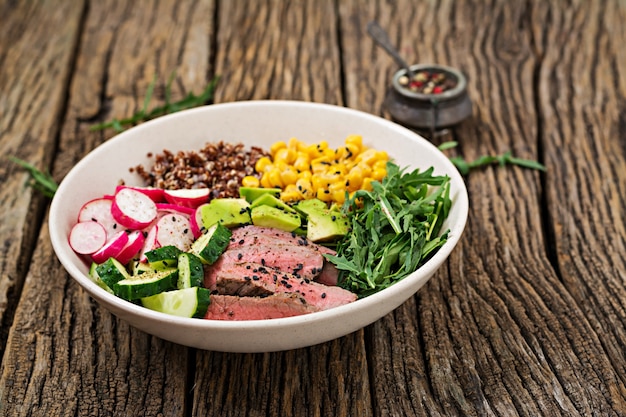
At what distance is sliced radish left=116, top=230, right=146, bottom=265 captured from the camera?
2.72 meters

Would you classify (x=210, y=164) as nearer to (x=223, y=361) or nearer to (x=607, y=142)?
(x=223, y=361)

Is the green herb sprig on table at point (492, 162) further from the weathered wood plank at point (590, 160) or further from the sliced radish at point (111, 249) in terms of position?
the sliced radish at point (111, 249)

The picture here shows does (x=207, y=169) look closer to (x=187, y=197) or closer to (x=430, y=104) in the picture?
(x=187, y=197)

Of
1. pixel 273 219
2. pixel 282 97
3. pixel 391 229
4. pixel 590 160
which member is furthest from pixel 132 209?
pixel 590 160

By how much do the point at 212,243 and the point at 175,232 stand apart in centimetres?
26

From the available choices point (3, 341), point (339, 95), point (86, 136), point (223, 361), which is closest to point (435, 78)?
point (339, 95)

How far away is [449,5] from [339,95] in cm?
Answer: 131

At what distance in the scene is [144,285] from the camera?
238cm

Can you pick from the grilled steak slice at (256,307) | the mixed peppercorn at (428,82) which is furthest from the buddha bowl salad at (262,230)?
the mixed peppercorn at (428,82)

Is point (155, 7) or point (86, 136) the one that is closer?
point (86, 136)

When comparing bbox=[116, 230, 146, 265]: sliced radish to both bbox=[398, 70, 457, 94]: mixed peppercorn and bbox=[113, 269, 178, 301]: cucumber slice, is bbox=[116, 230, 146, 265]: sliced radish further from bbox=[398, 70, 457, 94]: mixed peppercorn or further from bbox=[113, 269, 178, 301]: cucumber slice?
bbox=[398, 70, 457, 94]: mixed peppercorn

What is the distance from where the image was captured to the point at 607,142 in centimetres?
391

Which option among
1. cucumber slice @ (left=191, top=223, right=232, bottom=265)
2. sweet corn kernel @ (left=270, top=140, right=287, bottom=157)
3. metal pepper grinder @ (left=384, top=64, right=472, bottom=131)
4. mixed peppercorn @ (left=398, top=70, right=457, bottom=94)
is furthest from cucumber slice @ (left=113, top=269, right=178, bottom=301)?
mixed peppercorn @ (left=398, top=70, right=457, bottom=94)

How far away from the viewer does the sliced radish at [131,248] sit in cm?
272
